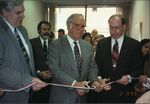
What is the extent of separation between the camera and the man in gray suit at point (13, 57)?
2.38 metres

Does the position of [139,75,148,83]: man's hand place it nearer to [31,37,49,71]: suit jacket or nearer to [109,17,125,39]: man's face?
[109,17,125,39]: man's face

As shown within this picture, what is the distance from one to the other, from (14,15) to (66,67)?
0.73 metres

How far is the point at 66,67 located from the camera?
2.95 meters

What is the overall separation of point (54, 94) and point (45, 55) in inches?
48.8

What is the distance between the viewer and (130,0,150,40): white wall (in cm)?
547

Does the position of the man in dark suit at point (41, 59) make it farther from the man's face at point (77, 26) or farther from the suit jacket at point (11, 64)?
the suit jacket at point (11, 64)

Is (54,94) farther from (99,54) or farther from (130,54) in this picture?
(130,54)

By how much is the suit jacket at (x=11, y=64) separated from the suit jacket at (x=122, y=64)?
3.11ft

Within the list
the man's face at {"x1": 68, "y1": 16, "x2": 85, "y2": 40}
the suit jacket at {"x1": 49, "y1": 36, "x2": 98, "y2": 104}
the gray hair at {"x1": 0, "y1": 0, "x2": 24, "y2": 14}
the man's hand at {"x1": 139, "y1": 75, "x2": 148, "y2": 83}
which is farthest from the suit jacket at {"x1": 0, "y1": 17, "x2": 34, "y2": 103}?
the man's hand at {"x1": 139, "y1": 75, "x2": 148, "y2": 83}

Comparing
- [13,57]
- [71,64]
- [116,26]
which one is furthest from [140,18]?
[13,57]

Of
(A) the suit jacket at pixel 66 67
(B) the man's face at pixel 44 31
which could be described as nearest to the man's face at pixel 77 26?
(A) the suit jacket at pixel 66 67

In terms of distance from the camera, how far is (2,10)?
2566 mm

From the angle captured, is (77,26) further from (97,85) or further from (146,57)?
(146,57)

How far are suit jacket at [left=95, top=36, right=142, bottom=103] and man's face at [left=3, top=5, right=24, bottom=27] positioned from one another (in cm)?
105
